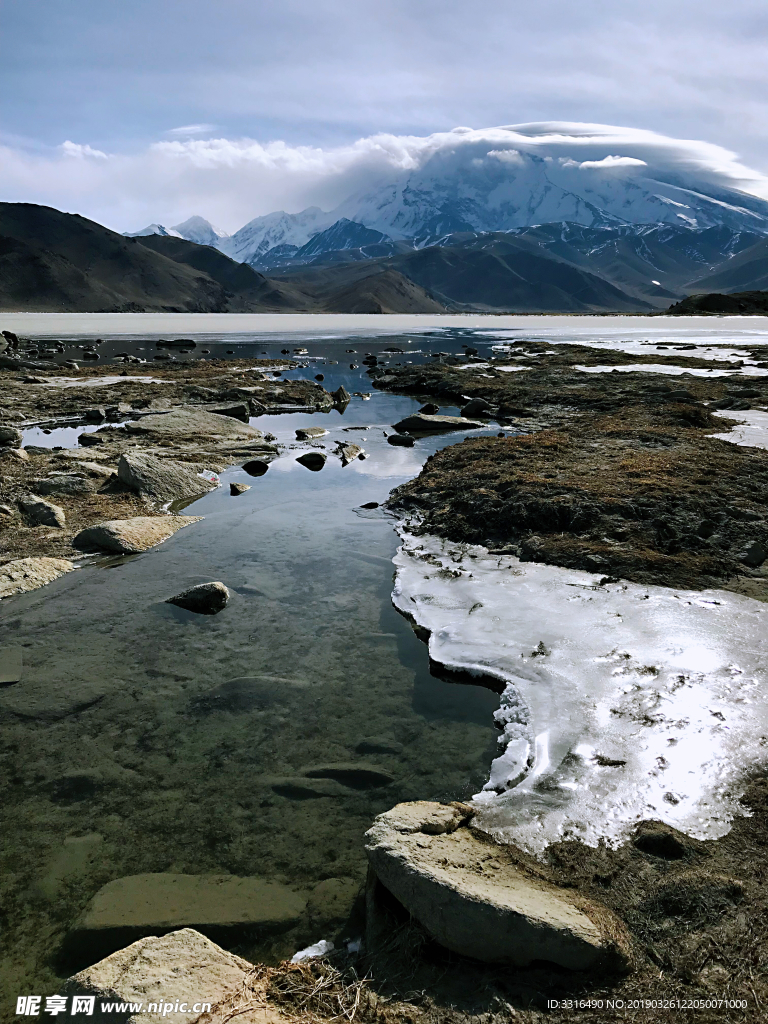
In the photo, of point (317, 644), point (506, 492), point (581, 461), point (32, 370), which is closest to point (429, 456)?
point (581, 461)

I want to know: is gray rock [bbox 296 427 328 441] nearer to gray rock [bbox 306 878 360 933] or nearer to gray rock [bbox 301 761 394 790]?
gray rock [bbox 301 761 394 790]

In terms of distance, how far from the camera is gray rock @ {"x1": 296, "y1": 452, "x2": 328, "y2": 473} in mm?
15315

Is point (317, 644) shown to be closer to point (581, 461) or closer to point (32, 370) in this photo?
point (581, 461)

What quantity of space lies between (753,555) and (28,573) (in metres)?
9.77

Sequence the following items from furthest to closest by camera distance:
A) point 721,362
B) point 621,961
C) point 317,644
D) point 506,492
Result: point 721,362 → point 506,492 → point 317,644 → point 621,961

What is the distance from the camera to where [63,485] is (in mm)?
12164

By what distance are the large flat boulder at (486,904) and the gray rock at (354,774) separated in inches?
38.0

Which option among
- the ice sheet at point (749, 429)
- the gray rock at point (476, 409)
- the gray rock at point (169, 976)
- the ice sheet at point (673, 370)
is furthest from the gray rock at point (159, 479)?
the ice sheet at point (673, 370)

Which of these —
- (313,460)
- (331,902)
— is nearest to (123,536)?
(313,460)

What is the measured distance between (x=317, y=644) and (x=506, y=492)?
5.53 m

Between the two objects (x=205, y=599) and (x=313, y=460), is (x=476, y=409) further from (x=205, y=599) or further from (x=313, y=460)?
(x=205, y=599)

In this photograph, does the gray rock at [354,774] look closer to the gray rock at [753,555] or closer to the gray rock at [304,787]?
the gray rock at [304,787]

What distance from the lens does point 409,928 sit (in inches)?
135

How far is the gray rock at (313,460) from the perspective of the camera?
50.2 ft
